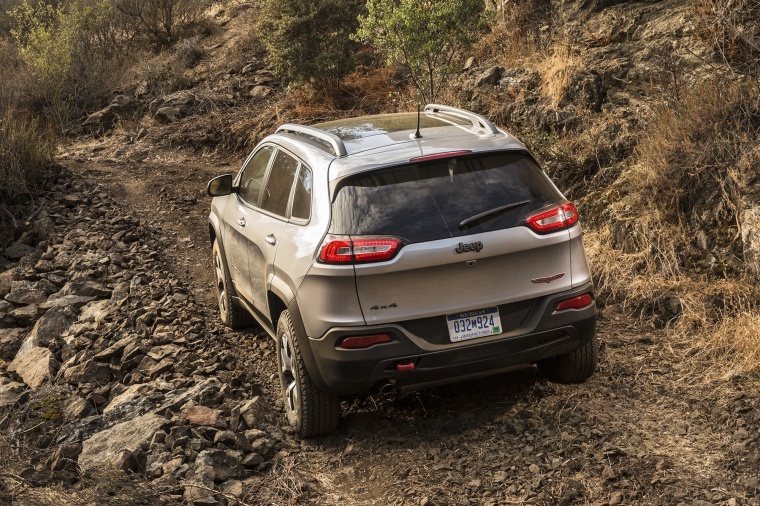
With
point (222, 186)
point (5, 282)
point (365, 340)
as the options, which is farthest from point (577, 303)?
point (5, 282)

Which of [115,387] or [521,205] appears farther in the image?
[115,387]

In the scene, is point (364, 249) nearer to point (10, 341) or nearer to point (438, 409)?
point (438, 409)

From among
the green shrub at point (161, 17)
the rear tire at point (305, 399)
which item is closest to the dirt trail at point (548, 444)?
the rear tire at point (305, 399)

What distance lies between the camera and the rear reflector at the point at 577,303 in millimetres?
5228

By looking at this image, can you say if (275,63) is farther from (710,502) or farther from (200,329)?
(710,502)

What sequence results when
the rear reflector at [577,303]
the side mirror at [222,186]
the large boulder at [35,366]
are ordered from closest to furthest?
the rear reflector at [577,303], the side mirror at [222,186], the large boulder at [35,366]

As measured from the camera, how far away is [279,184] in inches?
243

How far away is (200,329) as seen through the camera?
7.85m

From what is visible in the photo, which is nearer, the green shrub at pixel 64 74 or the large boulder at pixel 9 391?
the large boulder at pixel 9 391

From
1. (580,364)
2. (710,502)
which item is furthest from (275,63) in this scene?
(710,502)

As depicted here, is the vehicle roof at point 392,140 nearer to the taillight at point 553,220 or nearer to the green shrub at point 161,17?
the taillight at point 553,220

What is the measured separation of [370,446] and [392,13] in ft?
24.4

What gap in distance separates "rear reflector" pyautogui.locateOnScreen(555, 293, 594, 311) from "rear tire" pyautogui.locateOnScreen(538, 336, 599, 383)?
1.26ft

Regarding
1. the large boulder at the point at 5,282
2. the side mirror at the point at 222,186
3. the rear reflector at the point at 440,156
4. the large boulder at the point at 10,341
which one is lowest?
the large boulder at the point at 10,341
